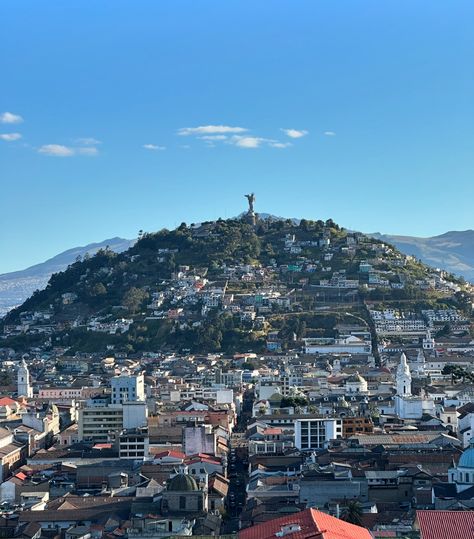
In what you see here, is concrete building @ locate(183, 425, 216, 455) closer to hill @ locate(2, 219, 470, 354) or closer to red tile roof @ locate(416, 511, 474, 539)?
red tile roof @ locate(416, 511, 474, 539)

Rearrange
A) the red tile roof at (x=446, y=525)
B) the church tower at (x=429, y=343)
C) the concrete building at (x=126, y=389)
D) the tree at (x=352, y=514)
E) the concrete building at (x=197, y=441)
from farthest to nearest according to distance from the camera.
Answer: the church tower at (x=429, y=343) < the concrete building at (x=126, y=389) < the concrete building at (x=197, y=441) < the tree at (x=352, y=514) < the red tile roof at (x=446, y=525)

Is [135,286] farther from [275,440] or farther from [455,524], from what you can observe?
[455,524]

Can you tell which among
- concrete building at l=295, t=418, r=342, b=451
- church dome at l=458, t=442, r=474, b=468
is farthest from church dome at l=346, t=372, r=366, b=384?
church dome at l=458, t=442, r=474, b=468

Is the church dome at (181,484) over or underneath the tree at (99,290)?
underneath

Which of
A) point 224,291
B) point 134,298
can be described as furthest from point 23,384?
point 224,291

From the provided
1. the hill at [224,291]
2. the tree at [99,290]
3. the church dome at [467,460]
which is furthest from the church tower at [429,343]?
the church dome at [467,460]

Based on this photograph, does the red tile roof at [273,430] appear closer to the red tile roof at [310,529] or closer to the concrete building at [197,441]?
the concrete building at [197,441]

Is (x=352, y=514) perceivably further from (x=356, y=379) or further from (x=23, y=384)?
(x=23, y=384)
